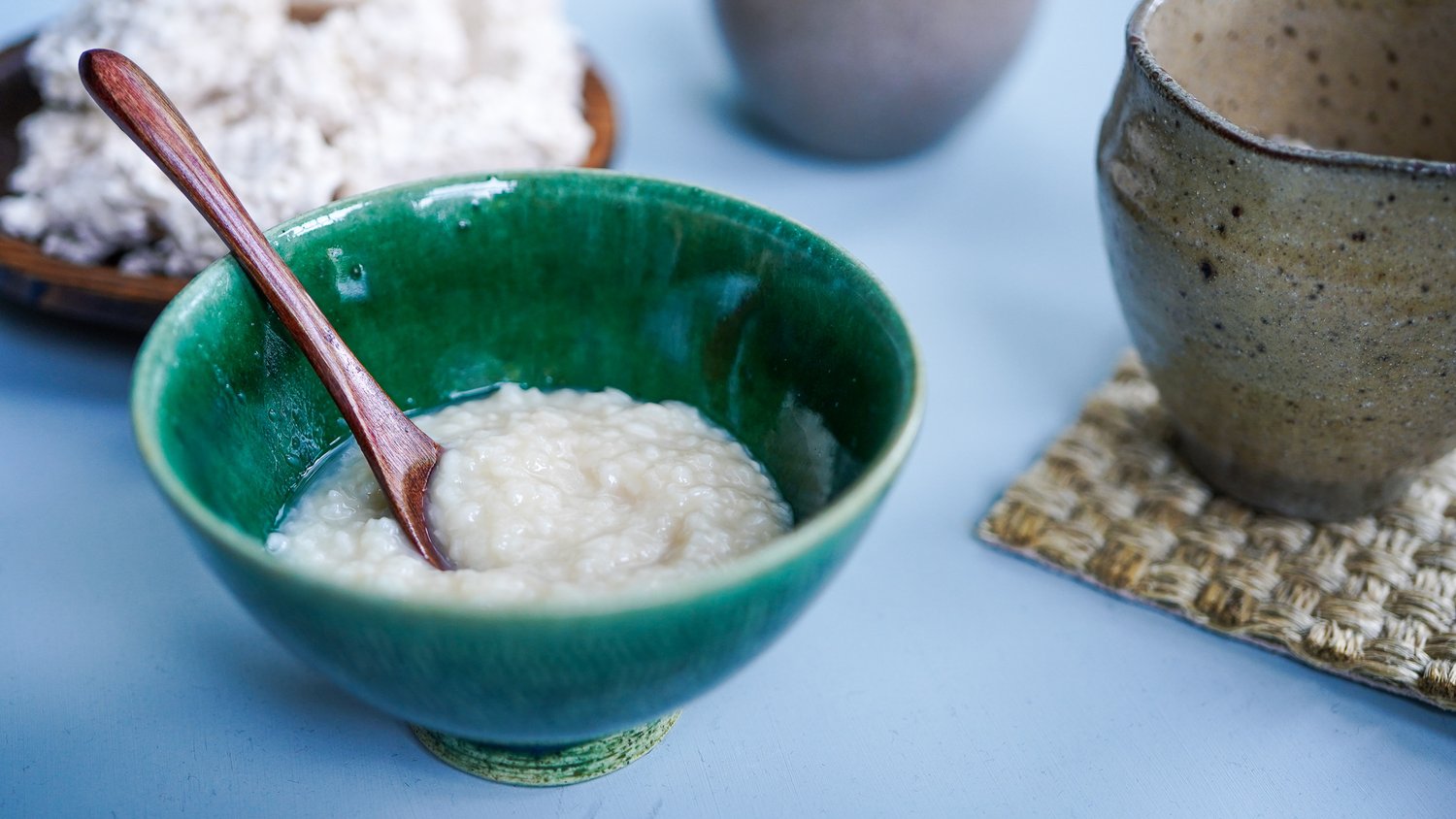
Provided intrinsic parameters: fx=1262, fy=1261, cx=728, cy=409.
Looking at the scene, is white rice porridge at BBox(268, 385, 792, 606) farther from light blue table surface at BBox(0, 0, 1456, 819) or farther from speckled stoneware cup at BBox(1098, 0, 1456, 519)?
speckled stoneware cup at BBox(1098, 0, 1456, 519)

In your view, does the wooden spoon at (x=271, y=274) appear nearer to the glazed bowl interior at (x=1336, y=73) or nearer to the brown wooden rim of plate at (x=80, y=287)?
the brown wooden rim of plate at (x=80, y=287)

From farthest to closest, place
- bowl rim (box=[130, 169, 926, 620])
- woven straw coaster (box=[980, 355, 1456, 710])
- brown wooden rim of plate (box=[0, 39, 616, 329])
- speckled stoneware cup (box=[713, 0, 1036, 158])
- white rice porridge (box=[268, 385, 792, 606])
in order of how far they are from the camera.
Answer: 1. speckled stoneware cup (box=[713, 0, 1036, 158])
2. brown wooden rim of plate (box=[0, 39, 616, 329])
3. woven straw coaster (box=[980, 355, 1456, 710])
4. white rice porridge (box=[268, 385, 792, 606])
5. bowl rim (box=[130, 169, 926, 620])

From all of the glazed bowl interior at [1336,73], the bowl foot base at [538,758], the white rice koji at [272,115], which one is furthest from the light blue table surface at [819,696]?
the glazed bowl interior at [1336,73]

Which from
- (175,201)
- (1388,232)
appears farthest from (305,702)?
(1388,232)

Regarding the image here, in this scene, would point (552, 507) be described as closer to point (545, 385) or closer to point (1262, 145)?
point (545, 385)

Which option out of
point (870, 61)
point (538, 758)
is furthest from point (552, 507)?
point (870, 61)

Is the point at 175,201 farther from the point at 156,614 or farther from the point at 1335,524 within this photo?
the point at 1335,524

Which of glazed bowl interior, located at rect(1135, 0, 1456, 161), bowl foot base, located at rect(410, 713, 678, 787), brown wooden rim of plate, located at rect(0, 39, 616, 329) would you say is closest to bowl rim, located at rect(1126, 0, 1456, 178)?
glazed bowl interior, located at rect(1135, 0, 1456, 161)
